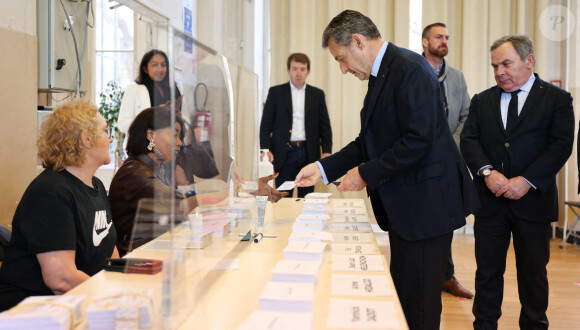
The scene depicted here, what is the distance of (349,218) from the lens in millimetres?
2625

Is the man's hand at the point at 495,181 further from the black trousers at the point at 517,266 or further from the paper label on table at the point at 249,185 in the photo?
the paper label on table at the point at 249,185

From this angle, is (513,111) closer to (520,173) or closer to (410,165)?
(520,173)

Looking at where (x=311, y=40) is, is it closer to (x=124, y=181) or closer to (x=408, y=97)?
(x=124, y=181)

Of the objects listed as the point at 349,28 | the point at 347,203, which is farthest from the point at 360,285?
the point at 347,203

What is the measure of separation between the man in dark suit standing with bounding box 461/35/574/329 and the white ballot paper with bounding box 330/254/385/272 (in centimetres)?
122

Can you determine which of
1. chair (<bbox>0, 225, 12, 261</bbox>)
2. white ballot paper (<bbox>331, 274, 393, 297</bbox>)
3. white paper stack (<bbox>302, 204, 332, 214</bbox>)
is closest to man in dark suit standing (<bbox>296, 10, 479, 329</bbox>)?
white ballot paper (<bbox>331, 274, 393, 297</bbox>)

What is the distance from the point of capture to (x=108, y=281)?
167 centimetres

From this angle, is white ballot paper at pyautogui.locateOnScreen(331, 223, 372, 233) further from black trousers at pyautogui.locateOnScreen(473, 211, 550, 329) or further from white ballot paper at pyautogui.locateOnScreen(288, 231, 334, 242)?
black trousers at pyautogui.locateOnScreen(473, 211, 550, 329)

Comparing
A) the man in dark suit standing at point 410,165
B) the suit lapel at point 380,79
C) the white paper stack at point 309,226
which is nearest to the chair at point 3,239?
the white paper stack at point 309,226

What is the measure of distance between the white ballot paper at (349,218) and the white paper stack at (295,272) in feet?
3.02

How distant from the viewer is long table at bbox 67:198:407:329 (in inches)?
49.9

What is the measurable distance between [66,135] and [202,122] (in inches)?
34.9

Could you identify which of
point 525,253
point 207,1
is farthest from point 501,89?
point 207,1

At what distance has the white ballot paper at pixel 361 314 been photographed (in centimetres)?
124
